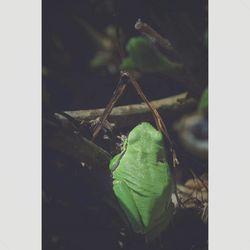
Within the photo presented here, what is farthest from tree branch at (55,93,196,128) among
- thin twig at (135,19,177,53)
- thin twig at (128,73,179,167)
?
thin twig at (135,19,177,53)

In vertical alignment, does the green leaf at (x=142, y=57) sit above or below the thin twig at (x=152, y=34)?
below

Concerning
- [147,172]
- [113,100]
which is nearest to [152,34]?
[113,100]
